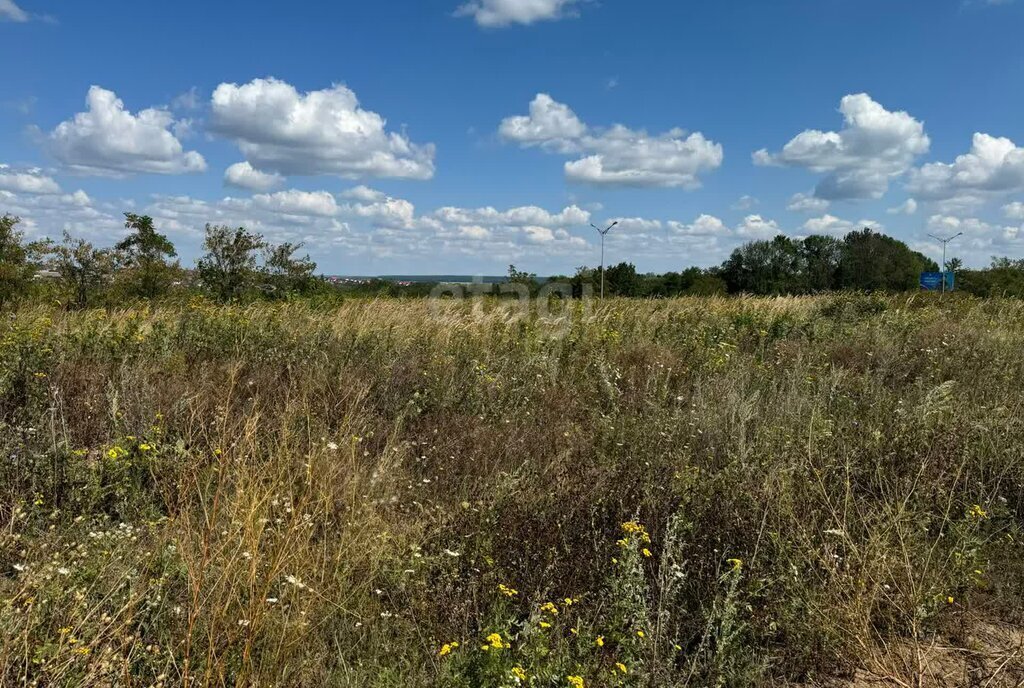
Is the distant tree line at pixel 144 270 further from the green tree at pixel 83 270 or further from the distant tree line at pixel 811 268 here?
the distant tree line at pixel 811 268

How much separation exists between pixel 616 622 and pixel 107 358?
601cm

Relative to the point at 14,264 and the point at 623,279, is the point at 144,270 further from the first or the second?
the point at 623,279

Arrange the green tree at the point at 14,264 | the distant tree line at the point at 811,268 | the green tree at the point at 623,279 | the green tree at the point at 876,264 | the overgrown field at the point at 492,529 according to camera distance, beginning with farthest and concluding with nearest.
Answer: the green tree at the point at 876,264 → the distant tree line at the point at 811,268 → the green tree at the point at 623,279 → the green tree at the point at 14,264 → the overgrown field at the point at 492,529

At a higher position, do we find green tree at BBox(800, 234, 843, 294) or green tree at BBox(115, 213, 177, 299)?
green tree at BBox(800, 234, 843, 294)

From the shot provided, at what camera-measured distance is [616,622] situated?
9.02 feet

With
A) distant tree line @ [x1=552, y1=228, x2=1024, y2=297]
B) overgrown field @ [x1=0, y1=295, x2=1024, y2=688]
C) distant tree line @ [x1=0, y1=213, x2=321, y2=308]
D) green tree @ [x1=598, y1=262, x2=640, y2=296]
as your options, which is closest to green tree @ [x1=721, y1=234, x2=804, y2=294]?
distant tree line @ [x1=552, y1=228, x2=1024, y2=297]

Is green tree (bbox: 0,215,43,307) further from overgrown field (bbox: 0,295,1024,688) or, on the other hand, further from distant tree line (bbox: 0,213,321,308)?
overgrown field (bbox: 0,295,1024,688)

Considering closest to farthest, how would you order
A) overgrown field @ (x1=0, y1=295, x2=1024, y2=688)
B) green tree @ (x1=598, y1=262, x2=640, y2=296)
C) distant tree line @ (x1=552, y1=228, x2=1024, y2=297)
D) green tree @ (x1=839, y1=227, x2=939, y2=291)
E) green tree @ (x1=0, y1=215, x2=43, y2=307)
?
overgrown field @ (x1=0, y1=295, x2=1024, y2=688)
green tree @ (x1=0, y1=215, x2=43, y2=307)
green tree @ (x1=598, y1=262, x2=640, y2=296)
distant tree line @ (x1=552, y1=228, x2=1024, y2=297)
green tree @ (x1=839, y1=227, x2=939, y2=291)

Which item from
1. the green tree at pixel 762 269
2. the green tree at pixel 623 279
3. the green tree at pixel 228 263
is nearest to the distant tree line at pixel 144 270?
the green tree at pixel 228 263

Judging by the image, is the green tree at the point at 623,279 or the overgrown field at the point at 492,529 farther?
the green tree at the point at 623,279

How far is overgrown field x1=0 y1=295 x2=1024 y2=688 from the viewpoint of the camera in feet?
8.26

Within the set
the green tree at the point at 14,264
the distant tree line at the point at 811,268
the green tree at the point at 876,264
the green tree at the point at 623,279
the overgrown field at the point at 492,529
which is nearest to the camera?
the overgrown field at the point at 492,529

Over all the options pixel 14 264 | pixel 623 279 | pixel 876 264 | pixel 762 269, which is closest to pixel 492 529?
pixel 14 264

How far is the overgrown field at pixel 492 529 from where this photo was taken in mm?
2518
